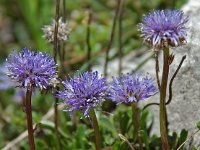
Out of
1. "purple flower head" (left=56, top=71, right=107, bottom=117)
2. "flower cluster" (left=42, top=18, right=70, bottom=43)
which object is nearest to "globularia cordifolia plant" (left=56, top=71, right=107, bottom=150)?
"purple flower head" (left=56, top=71, right=107, bottom=117)

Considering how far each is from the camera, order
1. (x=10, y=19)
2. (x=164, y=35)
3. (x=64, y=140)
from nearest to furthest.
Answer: (x=164, y=35)
(x=64, y=140)
(x=10, y=19)

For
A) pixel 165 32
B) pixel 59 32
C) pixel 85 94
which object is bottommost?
pixel 85 94

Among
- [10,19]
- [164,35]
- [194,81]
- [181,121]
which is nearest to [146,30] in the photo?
[164,35]

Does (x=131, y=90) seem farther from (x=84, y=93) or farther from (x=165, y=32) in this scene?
(x=165, y=32)

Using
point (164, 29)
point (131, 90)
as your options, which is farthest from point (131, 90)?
point (164, 29)

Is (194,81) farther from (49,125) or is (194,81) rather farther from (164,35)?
(49,125)

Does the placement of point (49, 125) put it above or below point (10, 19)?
below

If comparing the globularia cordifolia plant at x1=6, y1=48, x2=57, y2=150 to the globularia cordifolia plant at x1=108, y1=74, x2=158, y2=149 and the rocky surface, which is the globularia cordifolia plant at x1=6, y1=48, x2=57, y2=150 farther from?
the rocky surface

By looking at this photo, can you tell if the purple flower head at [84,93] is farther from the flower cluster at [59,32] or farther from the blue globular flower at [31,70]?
the flower cluster at [59,32]
